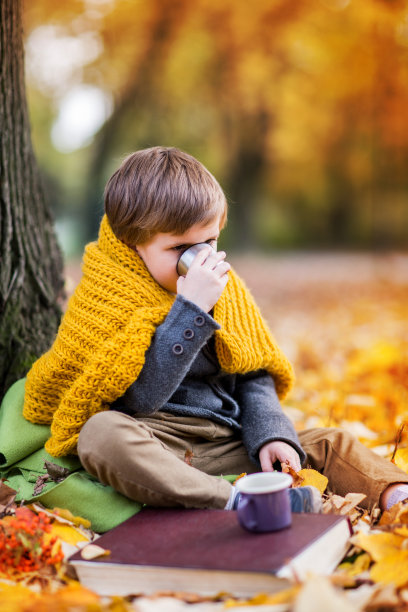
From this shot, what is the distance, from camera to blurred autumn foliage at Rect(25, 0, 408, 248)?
35.9ft

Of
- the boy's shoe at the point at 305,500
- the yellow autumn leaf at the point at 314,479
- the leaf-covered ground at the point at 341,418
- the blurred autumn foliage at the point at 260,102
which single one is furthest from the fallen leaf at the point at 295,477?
the blurred autumn foliage at the point at 260,102

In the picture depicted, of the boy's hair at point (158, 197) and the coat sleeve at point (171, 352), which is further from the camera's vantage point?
A: the boy's hair at point (158, 197)

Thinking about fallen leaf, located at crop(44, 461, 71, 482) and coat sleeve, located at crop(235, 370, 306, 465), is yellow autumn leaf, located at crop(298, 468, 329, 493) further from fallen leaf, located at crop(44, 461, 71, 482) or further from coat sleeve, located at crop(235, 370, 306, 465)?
fallen leaf, located at crop(44, 461, 71, 482)

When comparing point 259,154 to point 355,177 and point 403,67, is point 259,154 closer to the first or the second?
point 355,177

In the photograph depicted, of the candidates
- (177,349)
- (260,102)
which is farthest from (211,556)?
(260,102)

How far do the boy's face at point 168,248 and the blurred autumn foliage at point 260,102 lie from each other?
829 cm

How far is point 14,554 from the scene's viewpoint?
1710mm

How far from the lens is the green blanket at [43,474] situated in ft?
6.47

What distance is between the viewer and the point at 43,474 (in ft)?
7.16

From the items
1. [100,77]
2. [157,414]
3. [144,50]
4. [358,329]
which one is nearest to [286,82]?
[144,50]

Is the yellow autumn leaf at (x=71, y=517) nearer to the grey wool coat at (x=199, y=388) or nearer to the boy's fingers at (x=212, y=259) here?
the grey wool coat at (x=199, y=388)

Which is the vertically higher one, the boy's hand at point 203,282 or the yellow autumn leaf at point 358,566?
the boy's hand at point 203,282

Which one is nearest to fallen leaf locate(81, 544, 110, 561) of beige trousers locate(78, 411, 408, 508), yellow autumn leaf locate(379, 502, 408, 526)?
beige trousers locate(78, 411, 408, 508)

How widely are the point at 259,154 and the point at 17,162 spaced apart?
14.4 m
